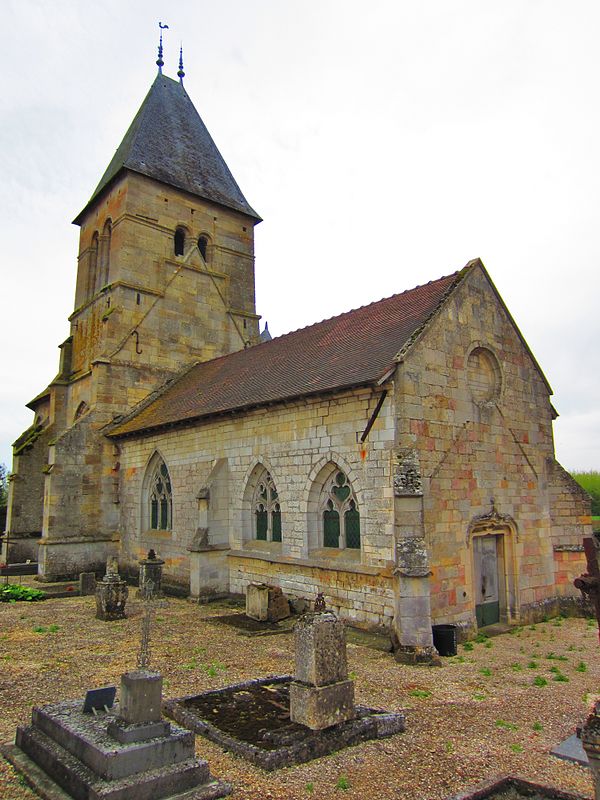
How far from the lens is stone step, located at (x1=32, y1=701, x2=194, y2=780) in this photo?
4941mm

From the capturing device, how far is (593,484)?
3759 centimetres

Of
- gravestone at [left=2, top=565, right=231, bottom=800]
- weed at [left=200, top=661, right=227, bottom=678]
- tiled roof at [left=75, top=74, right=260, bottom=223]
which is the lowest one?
weed at [left=200, top=661, right=227, bottom=678]

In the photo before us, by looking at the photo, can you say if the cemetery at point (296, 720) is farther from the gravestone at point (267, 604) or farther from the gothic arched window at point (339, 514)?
the gothic arched window at point (339, 514)

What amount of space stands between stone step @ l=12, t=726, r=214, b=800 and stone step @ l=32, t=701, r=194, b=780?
5cm

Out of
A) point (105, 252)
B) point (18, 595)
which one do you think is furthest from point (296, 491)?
point (105, 252)

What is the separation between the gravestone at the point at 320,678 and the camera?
6.21 metres

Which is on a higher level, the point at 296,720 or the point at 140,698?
the point at 140,698

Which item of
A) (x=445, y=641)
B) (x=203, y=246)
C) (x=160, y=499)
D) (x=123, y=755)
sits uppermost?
(x=203, y=246)

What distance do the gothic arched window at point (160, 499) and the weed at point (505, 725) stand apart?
41.8ft

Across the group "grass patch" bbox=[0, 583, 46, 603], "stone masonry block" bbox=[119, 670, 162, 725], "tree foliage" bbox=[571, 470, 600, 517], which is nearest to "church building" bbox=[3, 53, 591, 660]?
"grass patch" bbox=[0, 583, 46, 603]

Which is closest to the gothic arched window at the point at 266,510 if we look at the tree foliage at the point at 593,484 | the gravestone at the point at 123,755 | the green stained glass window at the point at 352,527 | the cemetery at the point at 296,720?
the green stained glass window at the point at 352,527

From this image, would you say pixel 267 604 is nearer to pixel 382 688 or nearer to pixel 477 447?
pixel 382 688

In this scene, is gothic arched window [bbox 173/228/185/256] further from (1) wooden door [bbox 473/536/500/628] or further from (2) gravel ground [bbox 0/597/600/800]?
(1) wooden door [bbox 473/536/500/628]

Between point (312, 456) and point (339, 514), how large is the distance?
4.56ft
